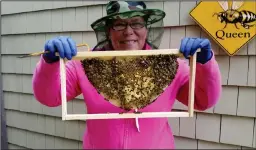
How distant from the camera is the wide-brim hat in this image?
1.40 m

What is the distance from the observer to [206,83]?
134 centimetres

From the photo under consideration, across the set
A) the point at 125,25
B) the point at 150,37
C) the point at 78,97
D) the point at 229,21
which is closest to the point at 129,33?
the point at 125,25

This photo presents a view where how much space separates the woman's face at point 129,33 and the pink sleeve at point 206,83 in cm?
29

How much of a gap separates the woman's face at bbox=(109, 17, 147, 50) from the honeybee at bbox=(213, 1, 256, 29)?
603 millimetres

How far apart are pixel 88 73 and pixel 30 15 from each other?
5.35 feet

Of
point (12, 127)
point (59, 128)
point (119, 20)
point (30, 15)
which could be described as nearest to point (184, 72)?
point (119, 20)

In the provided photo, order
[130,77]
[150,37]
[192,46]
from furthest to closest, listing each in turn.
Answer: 1. [150,37]
2. [130,77]
3. [192,46]

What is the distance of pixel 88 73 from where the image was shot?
1353 millimetres

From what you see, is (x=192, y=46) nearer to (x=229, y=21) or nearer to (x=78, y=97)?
(x=229, y=21)

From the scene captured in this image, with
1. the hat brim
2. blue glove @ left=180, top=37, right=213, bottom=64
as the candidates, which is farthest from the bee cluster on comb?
the hat brim

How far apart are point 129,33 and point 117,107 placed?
1.31ft

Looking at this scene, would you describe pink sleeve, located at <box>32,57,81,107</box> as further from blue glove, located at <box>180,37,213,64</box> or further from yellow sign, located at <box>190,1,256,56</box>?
yellow sign, located at <box>190,1,256,56</box>

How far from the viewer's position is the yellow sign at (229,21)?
68.9 inches

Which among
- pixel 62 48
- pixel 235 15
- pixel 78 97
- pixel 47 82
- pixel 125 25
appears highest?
pixel 235 15
